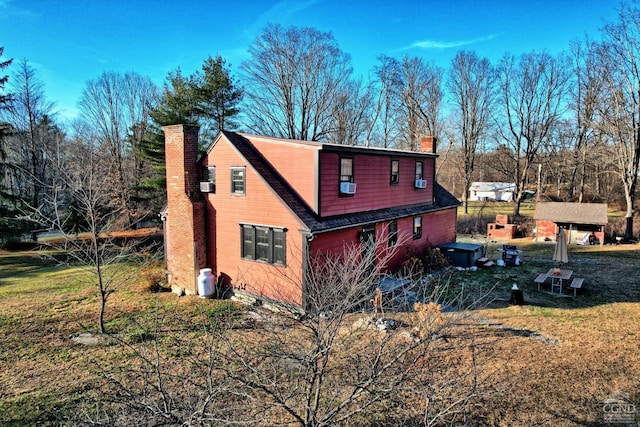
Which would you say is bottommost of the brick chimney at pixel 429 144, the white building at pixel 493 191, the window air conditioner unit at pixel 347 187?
the white building at pixel 493 191

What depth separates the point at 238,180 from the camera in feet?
44.8

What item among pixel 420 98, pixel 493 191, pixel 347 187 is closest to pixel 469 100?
pixel 420 98

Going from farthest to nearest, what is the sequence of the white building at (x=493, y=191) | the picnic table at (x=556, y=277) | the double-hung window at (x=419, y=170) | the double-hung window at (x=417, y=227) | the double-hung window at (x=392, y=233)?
1. the white building at (x=493, y=191)
2. the double-hung window at (x=419, y=170)
3. the double-hung window at (x=417, y=227)
4. the double-hung window at (x=392, y=233)
5. the picnic table at (x=556, y=277)

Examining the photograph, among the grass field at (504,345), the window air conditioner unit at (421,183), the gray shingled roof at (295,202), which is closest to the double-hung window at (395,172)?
the gray shingled roof at (295,202)

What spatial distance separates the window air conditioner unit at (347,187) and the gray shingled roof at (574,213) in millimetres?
15558

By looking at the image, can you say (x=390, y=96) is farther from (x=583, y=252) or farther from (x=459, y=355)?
(x=459, y=355)

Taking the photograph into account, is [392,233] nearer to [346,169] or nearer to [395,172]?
[395,172]

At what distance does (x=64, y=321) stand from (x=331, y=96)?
27324 mm

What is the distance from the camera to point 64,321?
11867 millimetres

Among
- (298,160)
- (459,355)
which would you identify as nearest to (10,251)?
(298,160)

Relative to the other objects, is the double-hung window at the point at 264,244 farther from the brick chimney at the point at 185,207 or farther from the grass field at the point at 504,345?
the grass field at the point at 504,345

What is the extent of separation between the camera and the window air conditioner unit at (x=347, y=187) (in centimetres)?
1318

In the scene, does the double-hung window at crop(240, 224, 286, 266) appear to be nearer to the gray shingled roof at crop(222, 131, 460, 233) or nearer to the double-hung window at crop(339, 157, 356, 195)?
the gray shingled roof at crop(222, 131, 460, 233)
